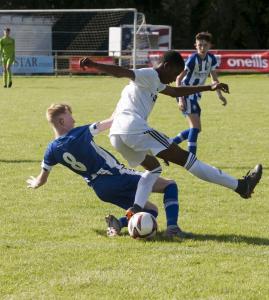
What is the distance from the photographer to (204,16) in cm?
4447

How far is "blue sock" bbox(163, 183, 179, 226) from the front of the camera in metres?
6.11

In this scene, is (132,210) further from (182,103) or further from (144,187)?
(182,103)

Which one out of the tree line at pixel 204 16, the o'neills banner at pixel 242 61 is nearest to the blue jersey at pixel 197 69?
the o'neills banner at pixel 242 61

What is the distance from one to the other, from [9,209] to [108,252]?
193 centimetres

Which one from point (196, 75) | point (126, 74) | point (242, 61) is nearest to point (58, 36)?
point (242, 61)

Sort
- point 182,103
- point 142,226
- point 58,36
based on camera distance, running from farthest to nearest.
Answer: point 58,36, point 182,103, point 142,226

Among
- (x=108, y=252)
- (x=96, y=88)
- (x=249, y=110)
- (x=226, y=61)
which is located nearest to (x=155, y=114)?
(x=249, y=110)

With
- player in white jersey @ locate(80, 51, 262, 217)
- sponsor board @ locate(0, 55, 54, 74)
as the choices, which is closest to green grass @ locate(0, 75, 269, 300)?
player in white jersey @ locate(80, 51, 262, 217)

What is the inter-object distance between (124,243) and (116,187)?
61 cm

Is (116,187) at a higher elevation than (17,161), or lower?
higher

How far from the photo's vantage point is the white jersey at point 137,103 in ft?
20.1

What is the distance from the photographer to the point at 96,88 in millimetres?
26656

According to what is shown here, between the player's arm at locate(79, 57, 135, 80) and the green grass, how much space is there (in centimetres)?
134

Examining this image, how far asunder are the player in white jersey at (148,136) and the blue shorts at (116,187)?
5.9 inches
